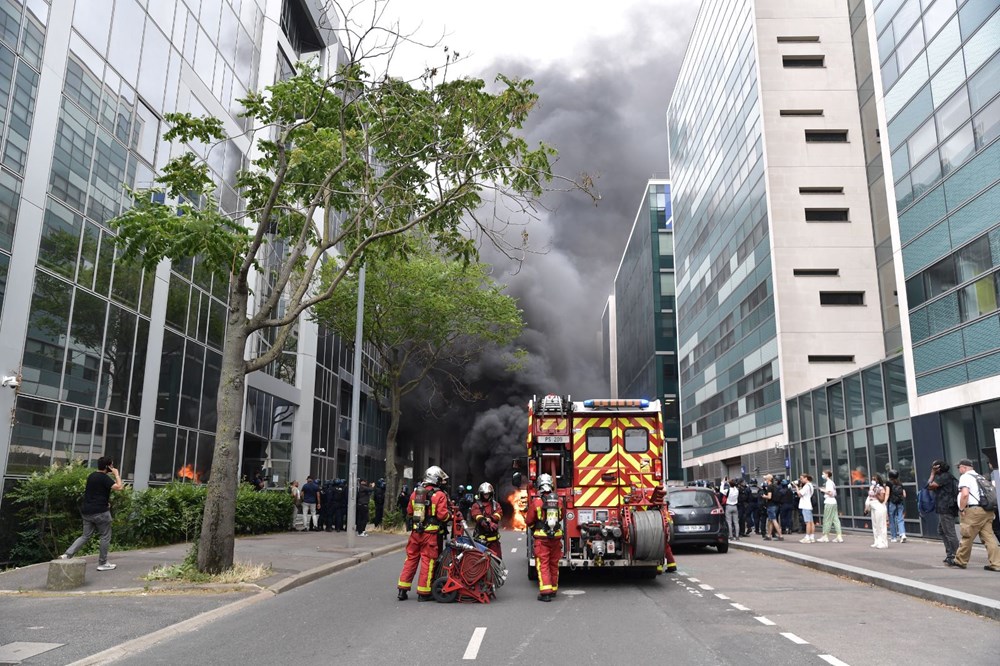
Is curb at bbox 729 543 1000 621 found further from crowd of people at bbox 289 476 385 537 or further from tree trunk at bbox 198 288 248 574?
crowd of people at bbox 289 476 385 537

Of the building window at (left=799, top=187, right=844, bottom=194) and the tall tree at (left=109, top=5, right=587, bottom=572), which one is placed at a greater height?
the building window at (left=799, top=187, right=844, bottom=194)

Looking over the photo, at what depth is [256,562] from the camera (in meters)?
13.7

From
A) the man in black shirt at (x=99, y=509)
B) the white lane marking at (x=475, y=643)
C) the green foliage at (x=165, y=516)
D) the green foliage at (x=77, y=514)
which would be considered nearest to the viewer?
the white lane marking at (x=475, y=643)

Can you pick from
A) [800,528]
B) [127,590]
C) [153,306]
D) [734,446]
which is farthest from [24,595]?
[734,446]

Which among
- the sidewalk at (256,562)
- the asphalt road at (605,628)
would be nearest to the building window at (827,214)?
the sidewalk at (256,562)

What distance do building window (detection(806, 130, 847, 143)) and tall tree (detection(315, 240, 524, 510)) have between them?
18804 millimetres

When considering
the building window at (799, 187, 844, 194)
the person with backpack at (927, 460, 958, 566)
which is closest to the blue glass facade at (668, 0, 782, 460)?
the building window at (799, 187, 844, 194)

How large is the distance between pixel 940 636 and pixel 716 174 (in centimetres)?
4258

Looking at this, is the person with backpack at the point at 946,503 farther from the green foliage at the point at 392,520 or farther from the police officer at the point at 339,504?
the green foliage at the point at 392,520

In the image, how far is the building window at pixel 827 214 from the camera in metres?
36.5

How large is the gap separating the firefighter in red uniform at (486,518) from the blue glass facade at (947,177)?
12631 mm

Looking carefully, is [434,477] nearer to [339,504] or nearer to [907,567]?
[907,567]

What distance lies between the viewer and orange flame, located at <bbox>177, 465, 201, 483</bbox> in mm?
22953

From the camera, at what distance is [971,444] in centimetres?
1825
